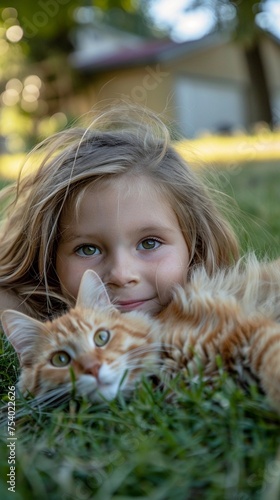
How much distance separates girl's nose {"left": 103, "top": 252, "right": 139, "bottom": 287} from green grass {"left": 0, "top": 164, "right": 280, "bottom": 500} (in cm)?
59

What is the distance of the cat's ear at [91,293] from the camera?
200 centimetres

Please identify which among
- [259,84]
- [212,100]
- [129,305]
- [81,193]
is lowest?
[212,100]

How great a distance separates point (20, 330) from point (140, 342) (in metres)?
0.37

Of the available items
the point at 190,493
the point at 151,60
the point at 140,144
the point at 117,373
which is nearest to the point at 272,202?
the point at 140,144

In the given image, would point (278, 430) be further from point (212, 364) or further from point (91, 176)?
point (91, 176)

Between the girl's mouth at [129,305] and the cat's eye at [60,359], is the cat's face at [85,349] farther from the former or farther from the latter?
the girl's mouth at [129,305]

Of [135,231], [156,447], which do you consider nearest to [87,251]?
[135,231]

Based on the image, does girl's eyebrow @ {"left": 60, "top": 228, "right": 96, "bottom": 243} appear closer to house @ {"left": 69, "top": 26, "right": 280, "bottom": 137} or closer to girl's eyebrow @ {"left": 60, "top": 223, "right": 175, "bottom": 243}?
girl's eyebrow @ {"left": 60, "top": 223, "right": 175, "bottom": 243}

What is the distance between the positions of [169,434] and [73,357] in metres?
0.41

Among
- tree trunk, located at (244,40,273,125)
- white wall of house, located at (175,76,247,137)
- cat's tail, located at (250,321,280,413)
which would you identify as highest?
cat's tail, located at (250,321,280,413)

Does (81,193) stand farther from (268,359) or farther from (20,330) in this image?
(268,359)

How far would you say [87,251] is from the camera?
2443 mm

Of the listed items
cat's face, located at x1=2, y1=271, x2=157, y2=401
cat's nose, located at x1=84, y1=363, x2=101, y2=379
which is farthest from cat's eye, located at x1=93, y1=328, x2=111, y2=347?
cat's nose, located at x1=84, y1=363, x2=101, y2=379

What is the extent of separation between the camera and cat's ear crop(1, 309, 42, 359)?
1899 mm
